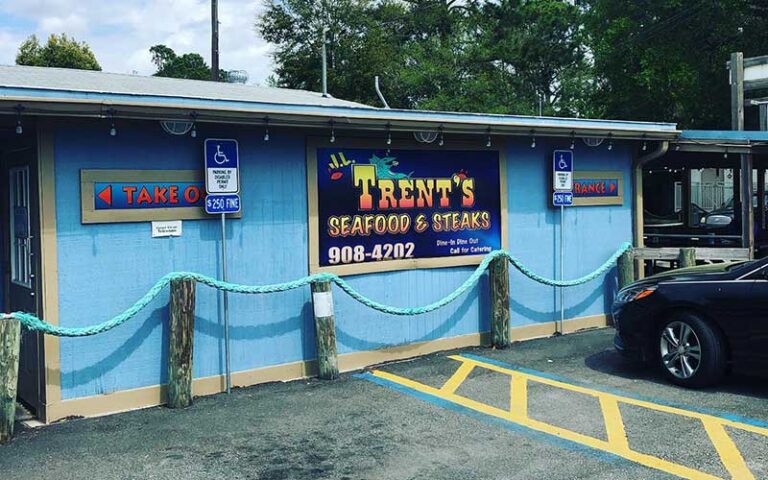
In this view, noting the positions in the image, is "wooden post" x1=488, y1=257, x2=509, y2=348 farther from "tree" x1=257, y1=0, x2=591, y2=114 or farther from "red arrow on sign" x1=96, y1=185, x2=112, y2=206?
"tree" x1=257, y1=0, x2=591, y2=114

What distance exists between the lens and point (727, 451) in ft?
18.3

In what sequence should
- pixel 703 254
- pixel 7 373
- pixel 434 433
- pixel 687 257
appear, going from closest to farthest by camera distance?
1. pixel 7 373
2. pixel 434 433
3. pixel 687 257
4. pixel 703 254

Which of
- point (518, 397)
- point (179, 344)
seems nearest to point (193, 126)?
point (179, 344)

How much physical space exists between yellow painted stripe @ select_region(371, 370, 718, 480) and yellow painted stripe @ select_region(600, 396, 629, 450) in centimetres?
9

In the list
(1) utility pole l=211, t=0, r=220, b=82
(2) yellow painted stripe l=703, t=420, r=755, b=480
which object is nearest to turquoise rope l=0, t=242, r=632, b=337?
(2) yellow painted stripe l=703, t=420, r=755, b=480

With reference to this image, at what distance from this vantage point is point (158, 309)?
7285 mm

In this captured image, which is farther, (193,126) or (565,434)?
(193,126)

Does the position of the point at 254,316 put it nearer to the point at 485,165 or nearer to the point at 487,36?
the point at 485,165

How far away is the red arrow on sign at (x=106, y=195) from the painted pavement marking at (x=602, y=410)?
10.5ft

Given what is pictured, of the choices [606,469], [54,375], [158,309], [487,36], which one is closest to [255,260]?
[158,309]

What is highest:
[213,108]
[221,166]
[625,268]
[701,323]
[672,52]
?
[672,52]

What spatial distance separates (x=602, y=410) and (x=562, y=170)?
14.5 ft

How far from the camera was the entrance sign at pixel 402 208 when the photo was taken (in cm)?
843

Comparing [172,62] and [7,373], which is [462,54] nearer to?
[7,373]
